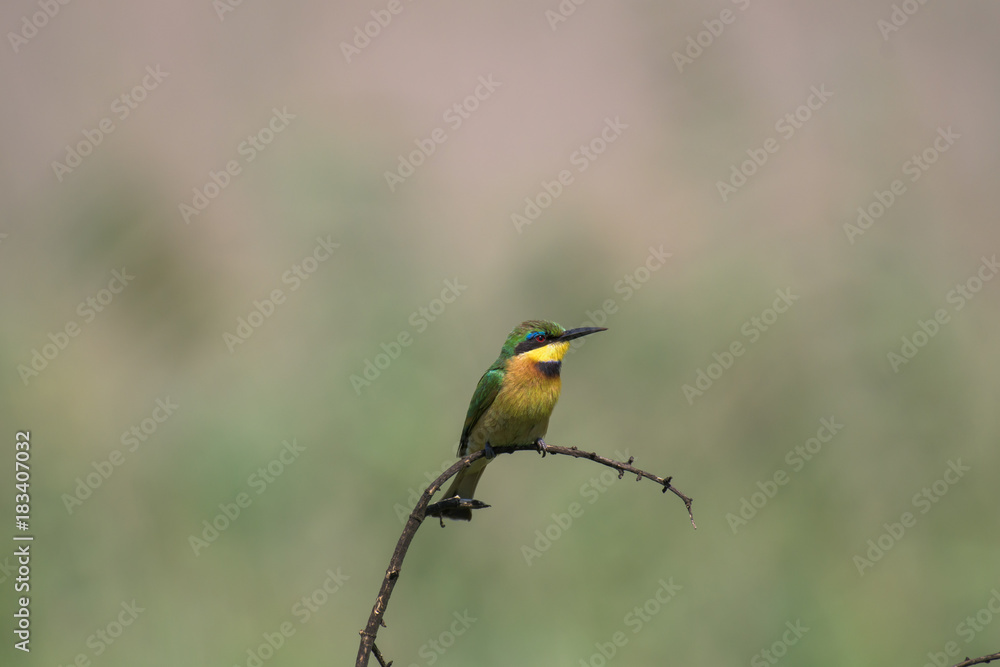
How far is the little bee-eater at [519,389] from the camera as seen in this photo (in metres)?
2.31

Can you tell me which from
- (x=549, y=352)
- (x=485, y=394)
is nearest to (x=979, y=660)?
(x=549, y=352)

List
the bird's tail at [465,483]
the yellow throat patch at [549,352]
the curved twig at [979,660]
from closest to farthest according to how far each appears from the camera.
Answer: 1. the curved twig at [979,660]
2. the yellow throat patch at [549,352]
3. the bird's tail at [465,483]

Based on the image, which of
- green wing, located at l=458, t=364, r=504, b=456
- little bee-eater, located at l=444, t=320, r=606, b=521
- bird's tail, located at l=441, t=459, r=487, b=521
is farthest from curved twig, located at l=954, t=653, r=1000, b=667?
bird's tail, located at l=441, t=459, r=487, b=521

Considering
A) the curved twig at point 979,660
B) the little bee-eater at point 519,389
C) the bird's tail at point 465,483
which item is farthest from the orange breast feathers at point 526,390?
the curved twig at point 979,660

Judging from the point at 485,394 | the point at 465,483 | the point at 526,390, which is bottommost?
the point at 465,483

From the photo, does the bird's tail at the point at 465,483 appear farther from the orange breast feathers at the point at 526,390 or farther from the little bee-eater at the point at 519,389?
the orange breast feathers at the point at 526,390

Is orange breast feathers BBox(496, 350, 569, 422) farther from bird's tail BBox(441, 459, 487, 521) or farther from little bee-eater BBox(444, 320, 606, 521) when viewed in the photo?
bird's tail BBox(441, 459, 487, 521)

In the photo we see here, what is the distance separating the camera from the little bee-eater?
7.58 ft

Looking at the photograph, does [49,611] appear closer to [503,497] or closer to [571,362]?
[503,497]

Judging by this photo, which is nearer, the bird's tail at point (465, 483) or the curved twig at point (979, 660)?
the curved twig at point (979, 660)

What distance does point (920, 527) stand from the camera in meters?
4.54

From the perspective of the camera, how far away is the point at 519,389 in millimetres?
2365

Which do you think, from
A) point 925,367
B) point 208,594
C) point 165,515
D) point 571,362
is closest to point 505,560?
point 571,362

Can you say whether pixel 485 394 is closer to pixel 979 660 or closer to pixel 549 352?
pixel 549 352
